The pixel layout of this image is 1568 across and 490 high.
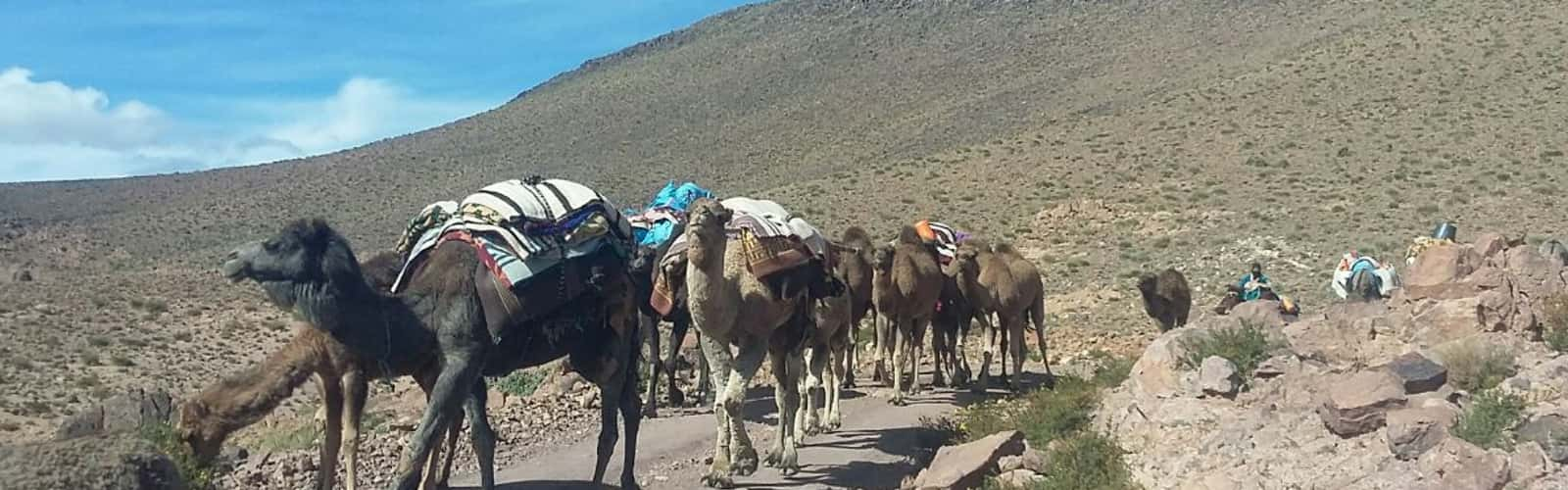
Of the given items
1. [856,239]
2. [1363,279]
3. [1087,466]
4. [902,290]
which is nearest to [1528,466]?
[1087,466]

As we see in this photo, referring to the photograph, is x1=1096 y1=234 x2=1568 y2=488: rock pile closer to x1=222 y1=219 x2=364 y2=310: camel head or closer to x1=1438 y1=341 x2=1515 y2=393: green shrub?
x1=1438 y1=341 x2=1515 y2=393: green shrub

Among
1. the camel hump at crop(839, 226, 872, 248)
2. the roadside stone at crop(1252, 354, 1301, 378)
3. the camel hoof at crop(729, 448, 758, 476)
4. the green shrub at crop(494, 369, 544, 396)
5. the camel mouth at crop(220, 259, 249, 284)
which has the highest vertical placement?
the camel hump at crop(839, 226, 872, 248)

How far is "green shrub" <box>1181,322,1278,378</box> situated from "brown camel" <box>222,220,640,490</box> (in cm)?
421

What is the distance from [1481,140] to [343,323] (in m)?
42.5

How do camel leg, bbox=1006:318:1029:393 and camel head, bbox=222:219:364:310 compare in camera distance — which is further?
camel leg, bbox=1006:318:1029:393

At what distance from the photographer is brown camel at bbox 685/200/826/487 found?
35.3 feet

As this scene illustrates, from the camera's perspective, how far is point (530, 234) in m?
10.0

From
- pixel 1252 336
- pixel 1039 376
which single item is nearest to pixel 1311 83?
pixel 1039 376

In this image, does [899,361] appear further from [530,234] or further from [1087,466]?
[530,234]

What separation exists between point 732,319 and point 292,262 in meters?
3.66

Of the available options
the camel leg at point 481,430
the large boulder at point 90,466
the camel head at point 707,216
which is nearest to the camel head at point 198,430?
the large boulder at point 90,466

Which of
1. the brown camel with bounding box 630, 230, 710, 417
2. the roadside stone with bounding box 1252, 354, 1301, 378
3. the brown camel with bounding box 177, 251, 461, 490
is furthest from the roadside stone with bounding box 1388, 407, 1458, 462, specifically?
the brown camel with bounding box 177, 251, 461, 490

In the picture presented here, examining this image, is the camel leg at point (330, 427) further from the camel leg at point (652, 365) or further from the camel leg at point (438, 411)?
the camel leg at point (652, 365)

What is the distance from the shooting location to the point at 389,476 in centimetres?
1201
